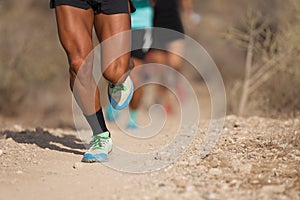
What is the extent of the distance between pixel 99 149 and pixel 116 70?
2.04 ft

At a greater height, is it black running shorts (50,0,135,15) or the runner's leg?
black running shorts (50,0,135,15)

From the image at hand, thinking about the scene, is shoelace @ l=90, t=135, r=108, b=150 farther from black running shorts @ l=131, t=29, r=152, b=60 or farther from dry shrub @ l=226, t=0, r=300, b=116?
dry shrub @ l=226, t=0, r=300, b=116

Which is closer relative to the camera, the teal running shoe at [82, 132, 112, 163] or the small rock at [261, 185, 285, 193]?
the small rock at [261, 185, 285, 193]

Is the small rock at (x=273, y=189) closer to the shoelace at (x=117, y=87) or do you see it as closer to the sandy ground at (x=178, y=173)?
the sandy ground at (x=178, y=173)

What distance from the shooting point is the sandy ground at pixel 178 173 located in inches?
144

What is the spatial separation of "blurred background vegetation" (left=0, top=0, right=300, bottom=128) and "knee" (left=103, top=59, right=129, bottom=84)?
2789 millimetres

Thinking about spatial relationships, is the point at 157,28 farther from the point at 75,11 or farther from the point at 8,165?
the point at 8,165

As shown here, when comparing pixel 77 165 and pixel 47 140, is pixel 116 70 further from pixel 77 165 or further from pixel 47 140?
pixel 47 140

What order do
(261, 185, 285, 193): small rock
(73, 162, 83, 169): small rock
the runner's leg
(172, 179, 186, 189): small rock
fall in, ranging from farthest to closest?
the runner's leg
(73, 162, 83, 169): small rock
(172, 179, 186, 189): small rock
(261, 185, 285, 193): small rock

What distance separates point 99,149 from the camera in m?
4.73

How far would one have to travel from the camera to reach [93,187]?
3900mm

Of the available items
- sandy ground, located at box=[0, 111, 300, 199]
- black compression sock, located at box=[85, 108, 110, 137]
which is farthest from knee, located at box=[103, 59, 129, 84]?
sandy ground, located at box=[0, 111, 300, 199]

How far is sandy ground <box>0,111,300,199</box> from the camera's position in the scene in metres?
3.65

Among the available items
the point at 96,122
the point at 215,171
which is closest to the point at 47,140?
the point at 96,122
